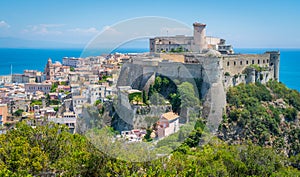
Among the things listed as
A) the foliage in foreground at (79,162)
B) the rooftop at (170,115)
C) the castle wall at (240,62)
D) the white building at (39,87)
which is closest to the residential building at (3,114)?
the white building at (39,87)

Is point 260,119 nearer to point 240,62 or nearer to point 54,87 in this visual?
point 240,62

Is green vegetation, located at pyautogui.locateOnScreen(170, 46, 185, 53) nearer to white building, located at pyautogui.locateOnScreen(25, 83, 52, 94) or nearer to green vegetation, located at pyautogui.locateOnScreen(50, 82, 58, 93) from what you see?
green vegetation, located at pyautogui.locateOnScreen(50, 82, 58, 93)

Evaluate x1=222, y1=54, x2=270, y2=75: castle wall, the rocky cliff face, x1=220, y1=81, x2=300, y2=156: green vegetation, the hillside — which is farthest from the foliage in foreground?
x1=222, y1=54, x2=270, y2=75: castle wall

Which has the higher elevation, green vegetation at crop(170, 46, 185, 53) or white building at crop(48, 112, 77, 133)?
green vegetation at crop(170, 46, 185, 53)

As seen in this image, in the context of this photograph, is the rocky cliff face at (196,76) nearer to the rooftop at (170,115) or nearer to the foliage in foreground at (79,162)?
the rooftop at (170,115)

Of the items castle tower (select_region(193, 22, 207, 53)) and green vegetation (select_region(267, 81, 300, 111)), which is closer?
green vegetation (select_region(267, 81, 300, 111))

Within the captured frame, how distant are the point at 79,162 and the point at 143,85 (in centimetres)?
390

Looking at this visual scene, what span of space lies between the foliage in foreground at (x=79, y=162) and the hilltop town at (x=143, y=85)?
41.1 inches

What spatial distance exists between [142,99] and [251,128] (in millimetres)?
10309

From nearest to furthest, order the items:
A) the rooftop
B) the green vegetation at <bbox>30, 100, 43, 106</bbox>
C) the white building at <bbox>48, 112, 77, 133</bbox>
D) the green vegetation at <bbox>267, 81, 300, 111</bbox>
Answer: the rooftop < the white building at <bbox>48, 112, 77, 133</bbox> < the green vegetation at <bbox>267, 81, 300, 111</bbox> < the green vegetation at <bbox>30, 100, 43, 106</bbox>

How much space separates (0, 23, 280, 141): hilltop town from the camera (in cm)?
896

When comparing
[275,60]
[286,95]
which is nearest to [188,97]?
[286,95]

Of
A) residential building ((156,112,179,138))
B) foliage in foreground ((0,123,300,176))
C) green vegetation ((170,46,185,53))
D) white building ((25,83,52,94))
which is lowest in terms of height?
white building ((25,83,52,94))

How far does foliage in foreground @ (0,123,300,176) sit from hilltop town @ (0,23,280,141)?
1044 millimetres
